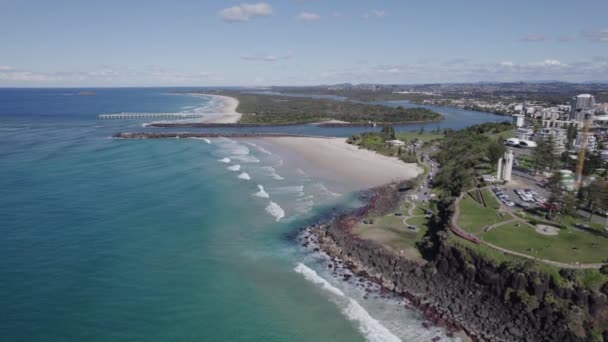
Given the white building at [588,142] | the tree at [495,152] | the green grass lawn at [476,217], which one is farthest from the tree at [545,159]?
the green grass lawn at [476,217]

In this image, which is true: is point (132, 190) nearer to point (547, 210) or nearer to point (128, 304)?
point (128, 304)

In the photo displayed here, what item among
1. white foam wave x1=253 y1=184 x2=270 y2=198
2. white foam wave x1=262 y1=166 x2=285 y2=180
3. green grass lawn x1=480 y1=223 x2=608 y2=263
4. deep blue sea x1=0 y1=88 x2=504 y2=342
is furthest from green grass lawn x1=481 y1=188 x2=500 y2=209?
white foam wave x1=262 y1=166 x2=285 y2=180

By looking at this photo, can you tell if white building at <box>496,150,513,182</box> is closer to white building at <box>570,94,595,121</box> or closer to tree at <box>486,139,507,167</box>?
tree at <box>486,139,507,167</box>

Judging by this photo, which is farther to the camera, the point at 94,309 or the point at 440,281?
the point at 440,281

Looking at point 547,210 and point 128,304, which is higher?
point 547,210

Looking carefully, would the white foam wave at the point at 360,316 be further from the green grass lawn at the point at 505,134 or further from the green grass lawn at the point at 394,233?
the green grass lawn at the point at 505,134

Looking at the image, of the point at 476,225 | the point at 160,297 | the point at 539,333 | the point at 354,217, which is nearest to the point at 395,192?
the point at 354,217
